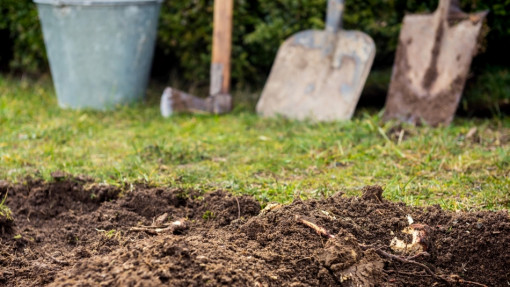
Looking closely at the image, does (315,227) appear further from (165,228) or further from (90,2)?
(90,2)

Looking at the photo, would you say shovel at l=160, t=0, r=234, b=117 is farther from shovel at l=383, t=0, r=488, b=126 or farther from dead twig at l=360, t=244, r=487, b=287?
dead twig at l=360, t=244, r=487, b=287

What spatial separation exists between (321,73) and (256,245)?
262 cm

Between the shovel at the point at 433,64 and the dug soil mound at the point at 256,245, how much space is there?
1837 mm

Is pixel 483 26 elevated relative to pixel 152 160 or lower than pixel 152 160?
elevated

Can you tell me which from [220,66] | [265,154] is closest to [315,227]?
[265,154]

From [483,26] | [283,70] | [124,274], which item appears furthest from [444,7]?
[124,274]

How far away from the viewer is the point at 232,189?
280 centimetres

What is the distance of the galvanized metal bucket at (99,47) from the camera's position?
179 inches

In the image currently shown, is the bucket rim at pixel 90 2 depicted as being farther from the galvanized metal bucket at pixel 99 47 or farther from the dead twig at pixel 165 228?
the dead twig at pixel 165 228

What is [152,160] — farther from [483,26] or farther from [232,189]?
[483,26]

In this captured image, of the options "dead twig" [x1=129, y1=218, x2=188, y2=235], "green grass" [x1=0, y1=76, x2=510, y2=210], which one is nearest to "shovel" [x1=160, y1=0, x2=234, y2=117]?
"green grass" [x1=0, y1=76, x2=510, y2=210]

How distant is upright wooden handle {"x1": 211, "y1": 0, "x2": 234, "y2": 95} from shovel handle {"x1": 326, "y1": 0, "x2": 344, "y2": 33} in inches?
29.4

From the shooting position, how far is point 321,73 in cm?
451

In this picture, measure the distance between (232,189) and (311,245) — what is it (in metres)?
0.80
